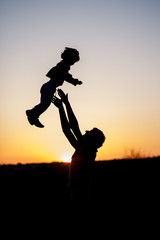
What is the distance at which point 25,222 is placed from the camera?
5.25 meters

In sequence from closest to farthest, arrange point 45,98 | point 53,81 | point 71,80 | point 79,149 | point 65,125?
point 79,149
point 65,125
point 45,98
point 53,81
point 71,80

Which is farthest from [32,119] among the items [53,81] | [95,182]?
[95,182]

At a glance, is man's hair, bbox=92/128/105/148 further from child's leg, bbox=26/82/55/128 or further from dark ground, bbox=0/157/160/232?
child's leg, bbox=26/82/55/128

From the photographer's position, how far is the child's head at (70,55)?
15.1ft

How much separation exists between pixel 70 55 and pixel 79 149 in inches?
60.1

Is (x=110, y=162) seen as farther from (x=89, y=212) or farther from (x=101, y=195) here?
(x=89, y=212)

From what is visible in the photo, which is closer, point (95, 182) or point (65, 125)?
point (65, 125)

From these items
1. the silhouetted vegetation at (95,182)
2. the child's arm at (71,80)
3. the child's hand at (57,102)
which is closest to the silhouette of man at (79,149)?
the child's hand at (57,102)

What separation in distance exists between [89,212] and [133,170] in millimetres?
6527

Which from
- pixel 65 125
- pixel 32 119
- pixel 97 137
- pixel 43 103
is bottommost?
pixel 97 137

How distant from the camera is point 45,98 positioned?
445 centimetres

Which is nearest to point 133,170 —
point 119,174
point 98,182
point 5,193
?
point 119,174

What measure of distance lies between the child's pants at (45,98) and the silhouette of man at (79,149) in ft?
1.27

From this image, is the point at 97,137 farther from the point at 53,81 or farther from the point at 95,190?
the point at 95,190
